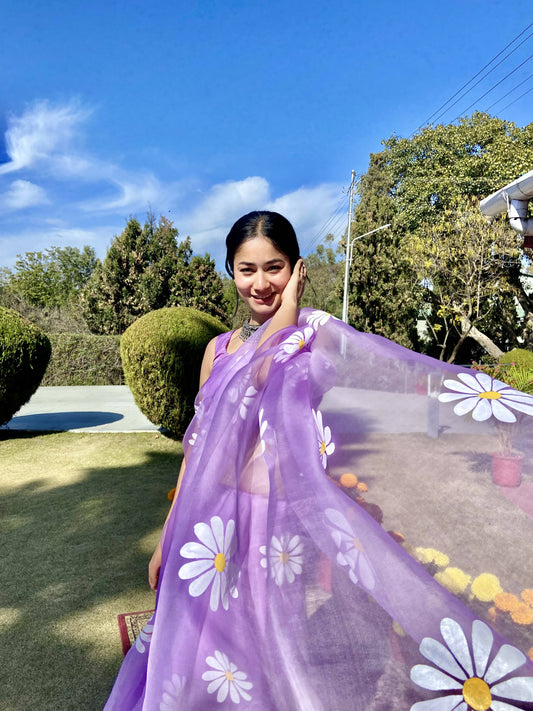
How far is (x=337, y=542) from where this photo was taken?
44.3 inches

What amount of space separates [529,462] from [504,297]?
19.8 metres

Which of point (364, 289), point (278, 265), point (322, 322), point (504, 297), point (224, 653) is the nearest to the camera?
point (224, 653)

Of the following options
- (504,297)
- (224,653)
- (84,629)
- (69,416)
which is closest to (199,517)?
(224,653)

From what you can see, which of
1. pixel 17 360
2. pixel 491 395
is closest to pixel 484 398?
pixel 491 395

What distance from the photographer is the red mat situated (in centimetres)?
249

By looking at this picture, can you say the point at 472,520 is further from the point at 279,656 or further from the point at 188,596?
the point at 188,596

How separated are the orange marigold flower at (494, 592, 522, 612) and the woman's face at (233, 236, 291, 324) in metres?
0.99

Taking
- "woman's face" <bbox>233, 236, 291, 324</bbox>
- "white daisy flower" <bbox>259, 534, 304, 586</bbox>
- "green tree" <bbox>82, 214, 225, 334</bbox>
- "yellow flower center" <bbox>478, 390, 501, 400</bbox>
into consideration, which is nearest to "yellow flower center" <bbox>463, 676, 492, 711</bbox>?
"white daisy flower" <bbox>259, 534, 304, 586</bbox>

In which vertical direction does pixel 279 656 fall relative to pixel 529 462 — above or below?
below

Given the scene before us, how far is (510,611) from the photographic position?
105cm

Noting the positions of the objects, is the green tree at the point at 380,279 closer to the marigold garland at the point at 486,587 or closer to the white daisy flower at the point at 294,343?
the white daisy flower at the point at 294,343

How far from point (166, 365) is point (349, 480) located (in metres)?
5.44

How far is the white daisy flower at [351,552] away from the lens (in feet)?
3.57

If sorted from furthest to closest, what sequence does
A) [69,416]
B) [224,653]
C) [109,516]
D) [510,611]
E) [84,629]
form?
[69,416], [109,516], [84,629], [224,653], [510,611]
